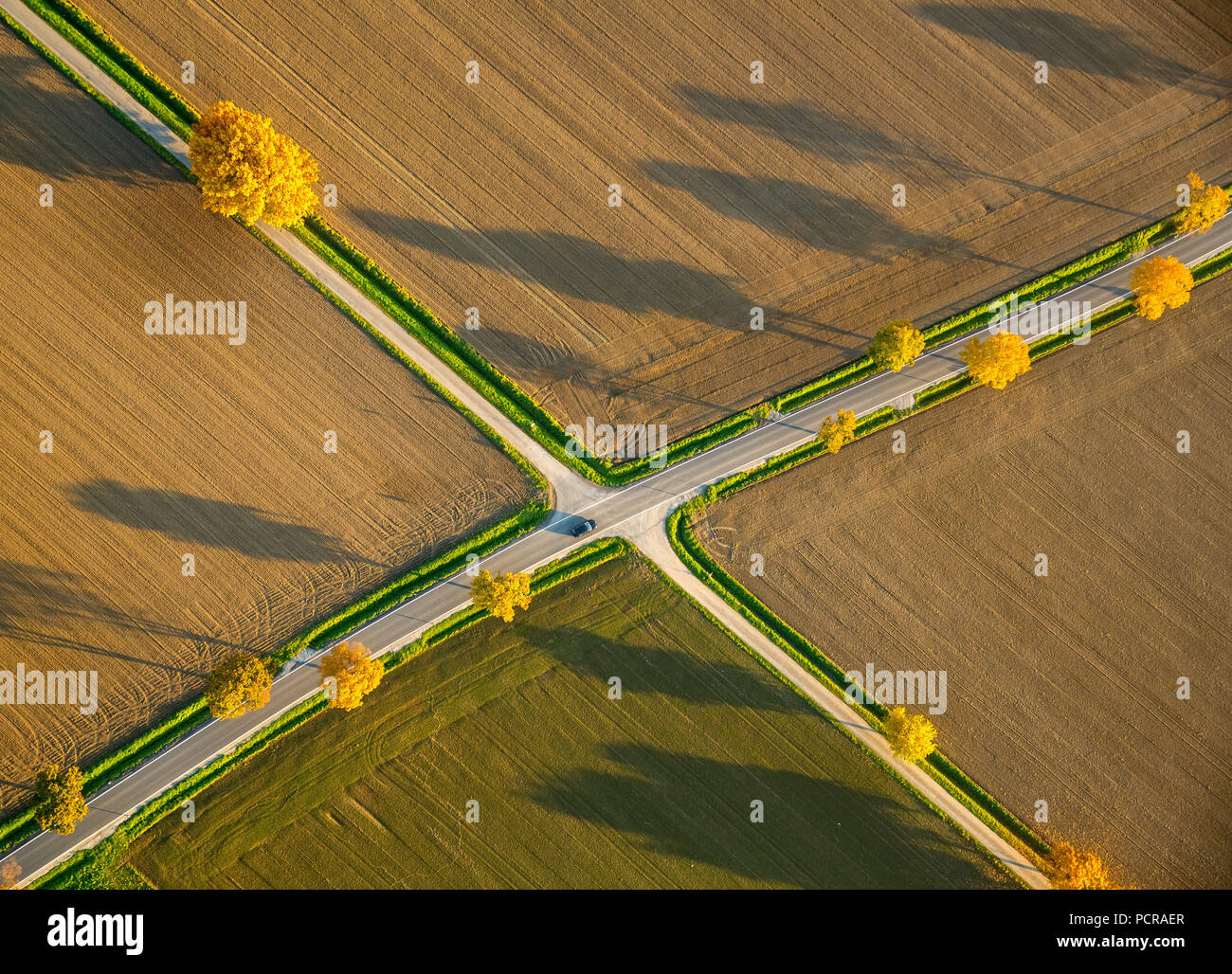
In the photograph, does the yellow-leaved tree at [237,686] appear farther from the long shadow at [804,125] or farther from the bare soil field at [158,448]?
the long shadow at [804,125]

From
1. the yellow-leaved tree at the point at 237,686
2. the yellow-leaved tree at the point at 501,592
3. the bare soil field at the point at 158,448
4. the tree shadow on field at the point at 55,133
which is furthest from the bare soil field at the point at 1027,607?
the tree shadow on field at the point at 55,133

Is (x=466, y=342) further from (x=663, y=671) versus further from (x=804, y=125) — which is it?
A: (x=804, y=125)

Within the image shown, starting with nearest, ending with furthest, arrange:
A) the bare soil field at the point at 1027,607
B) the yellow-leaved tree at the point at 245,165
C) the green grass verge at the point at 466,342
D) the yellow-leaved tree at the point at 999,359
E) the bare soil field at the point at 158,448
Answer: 1. the yellow-leaved tree at the point at 245,165
2. the yellow-leaved tree at the point at 999,359
3. the bare soil field at the point at 158,448
4. the green grass verge at the point at 466,342
5. the bare soil field at the point at 1027,607

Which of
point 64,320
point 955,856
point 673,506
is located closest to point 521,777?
point 673,506

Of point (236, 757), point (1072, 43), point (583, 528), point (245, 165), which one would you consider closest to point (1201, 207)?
point (1072, 43)

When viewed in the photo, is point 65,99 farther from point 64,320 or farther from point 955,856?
point 955,856

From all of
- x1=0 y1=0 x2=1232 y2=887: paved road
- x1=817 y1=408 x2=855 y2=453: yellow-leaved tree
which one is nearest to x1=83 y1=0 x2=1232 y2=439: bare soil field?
x1=0 y1=0 x2=1232 y2=887: paved road

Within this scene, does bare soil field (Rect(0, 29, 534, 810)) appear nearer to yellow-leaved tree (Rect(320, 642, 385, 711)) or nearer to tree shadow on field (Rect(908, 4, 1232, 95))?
yellow-leaved tree (Rect(320, 642, 385, 711))
